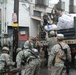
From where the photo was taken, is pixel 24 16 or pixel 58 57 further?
pixel 24 16

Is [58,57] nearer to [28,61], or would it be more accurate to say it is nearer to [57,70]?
[57,70]

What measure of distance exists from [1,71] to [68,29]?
4548 millimetres

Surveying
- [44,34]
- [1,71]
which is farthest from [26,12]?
[1,71]

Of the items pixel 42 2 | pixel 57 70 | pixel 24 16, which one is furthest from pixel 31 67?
pixel 42 2

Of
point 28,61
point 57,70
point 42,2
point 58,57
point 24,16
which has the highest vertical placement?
point 42,2

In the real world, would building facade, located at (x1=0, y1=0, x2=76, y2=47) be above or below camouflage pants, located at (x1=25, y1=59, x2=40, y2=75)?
above

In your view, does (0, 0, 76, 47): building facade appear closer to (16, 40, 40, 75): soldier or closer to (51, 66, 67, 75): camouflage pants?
(16, 40, 40, 75): soldier

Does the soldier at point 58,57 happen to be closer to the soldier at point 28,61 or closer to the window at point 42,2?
the soldier at point 28,61

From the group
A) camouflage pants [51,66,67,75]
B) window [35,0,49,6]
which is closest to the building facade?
window [35,0,49,6]

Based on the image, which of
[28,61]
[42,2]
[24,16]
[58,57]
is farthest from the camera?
[42,2]

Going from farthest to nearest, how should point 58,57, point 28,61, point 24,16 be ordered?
1. point 24,16
2. point 28,61
3. point 58,57

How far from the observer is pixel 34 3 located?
26.0 meters

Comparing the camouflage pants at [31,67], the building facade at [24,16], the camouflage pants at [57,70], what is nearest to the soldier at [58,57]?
the camouflage pants at [57,70]

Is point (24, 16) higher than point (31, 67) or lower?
higher
